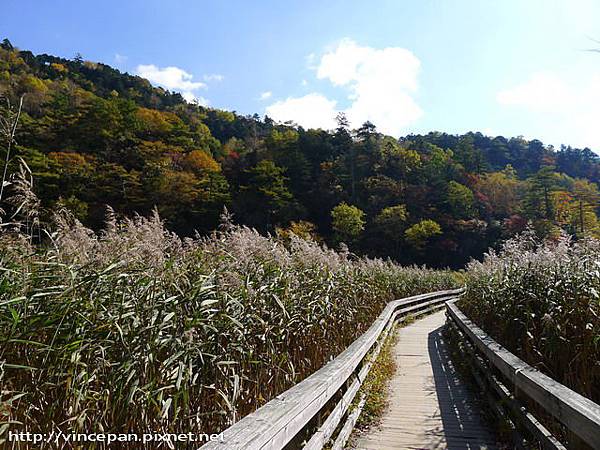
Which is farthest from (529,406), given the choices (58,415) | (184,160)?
(184,160)

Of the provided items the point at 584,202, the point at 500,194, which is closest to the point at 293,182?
the point at 500,194

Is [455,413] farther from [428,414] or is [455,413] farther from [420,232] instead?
[420,232]

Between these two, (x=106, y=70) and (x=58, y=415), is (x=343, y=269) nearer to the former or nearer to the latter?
(x=58, y=415)

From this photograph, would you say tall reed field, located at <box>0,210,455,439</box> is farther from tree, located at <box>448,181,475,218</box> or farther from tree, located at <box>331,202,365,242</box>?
tree, located at <box>448,181,475,218</box>

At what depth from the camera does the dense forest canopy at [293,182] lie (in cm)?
3594

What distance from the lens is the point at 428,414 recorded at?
15.4 feet

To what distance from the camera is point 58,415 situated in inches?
86.8

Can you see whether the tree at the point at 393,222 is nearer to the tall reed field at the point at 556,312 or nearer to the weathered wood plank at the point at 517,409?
the weathered wood plank at the point at 517,409

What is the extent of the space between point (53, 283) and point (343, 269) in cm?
467

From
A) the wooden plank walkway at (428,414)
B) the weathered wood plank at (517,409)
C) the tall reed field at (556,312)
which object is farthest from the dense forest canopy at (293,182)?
the tall reed field at (556,312)

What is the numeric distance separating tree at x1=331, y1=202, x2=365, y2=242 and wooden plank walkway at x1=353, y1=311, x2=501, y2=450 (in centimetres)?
3127

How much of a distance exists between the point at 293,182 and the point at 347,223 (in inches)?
447

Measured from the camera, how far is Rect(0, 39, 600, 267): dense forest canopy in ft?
118

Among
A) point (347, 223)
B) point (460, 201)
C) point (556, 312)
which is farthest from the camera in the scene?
point (460, 201)
